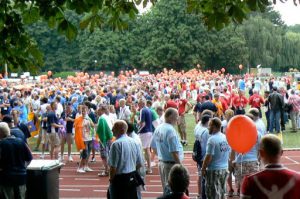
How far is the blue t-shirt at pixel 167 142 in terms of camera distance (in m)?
10.1

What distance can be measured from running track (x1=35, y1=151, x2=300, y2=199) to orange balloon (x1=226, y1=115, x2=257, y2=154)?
3.37 m

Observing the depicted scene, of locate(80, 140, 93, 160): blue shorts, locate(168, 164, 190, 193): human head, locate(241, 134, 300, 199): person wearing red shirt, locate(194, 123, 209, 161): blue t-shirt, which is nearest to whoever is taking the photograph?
locate(241, 134, 300, 199): person wearing red shirt

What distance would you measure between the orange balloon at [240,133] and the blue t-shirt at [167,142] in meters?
0.91

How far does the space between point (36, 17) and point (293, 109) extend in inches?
711

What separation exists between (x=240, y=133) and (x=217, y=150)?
20.7 inches

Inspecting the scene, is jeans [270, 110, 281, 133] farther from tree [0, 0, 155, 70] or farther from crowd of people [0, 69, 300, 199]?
tree [0, 0, 155, 70]

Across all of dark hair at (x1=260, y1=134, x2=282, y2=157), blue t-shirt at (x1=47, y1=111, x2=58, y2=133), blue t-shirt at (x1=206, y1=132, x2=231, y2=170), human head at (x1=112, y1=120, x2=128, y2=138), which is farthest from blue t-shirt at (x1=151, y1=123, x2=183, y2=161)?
blue t-shirt at (x1=47, y1=111, x2=58, y2=133)

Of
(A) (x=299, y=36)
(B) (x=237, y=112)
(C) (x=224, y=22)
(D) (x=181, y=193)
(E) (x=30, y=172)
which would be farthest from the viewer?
(A) (x=299, y=36)

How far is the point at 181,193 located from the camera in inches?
222

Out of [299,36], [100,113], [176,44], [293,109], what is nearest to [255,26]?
[176,44]

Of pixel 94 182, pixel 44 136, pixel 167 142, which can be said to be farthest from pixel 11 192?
pixel 44 136

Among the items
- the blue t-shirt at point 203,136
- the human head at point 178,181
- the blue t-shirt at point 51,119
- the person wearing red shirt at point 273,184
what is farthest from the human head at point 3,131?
the blue t-shirt at point 51,119

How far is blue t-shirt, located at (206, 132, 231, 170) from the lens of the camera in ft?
32.3

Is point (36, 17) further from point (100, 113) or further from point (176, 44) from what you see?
point (176, 44)
